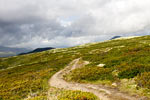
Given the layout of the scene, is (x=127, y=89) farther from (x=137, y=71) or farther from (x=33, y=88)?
(x=33, y=88)

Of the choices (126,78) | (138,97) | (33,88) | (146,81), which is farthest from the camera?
(33,88)

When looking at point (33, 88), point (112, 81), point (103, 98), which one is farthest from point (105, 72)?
point (33, 88)

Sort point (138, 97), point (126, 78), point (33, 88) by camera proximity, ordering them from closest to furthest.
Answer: point (138, 97) < point (126, 78) < point (33, 88)

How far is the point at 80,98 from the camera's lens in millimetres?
10250

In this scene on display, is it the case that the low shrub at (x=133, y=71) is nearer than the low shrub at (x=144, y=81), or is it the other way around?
the low shrub at (x=144, y=81)

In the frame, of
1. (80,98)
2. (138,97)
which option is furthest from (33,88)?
(138,97)

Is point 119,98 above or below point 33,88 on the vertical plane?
above

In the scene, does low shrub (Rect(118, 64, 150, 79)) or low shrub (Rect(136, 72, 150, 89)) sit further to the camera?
low shrub (Rect(118, 64, 150, 79))

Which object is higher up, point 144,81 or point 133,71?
point 133,71

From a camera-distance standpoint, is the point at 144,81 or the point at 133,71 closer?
the point at 144,81

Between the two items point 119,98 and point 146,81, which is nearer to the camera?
point 119,98

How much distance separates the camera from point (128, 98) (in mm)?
10102

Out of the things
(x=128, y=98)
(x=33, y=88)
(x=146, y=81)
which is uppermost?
(x=146, y=81)

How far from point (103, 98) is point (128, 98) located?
2.30 metres
